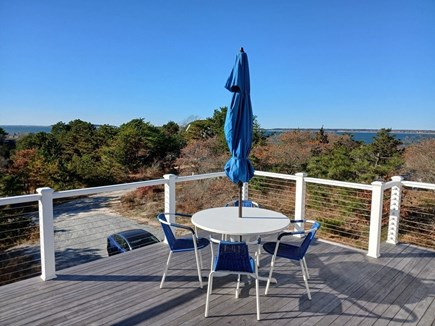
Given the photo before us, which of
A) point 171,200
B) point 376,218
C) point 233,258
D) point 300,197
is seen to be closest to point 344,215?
point 300,197

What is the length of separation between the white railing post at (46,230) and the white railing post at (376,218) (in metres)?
3.96

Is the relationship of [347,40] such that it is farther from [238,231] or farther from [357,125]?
[238,231]

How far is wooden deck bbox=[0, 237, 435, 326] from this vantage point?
8.47 ft

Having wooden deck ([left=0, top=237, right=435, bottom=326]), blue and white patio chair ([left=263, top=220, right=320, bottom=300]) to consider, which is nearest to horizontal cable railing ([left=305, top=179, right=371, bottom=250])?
wooden deck ([left=0, top=237, right=435, bottom=326])

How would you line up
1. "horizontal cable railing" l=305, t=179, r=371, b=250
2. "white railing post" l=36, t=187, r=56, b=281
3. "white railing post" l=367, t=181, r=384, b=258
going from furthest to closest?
"horizontal cable railing" l=305, t=179, r=371, b=250 < "white railing post" l=367, t=181, r=384, b=258 < "white railing post" l=36, t=187, r=56, b=281

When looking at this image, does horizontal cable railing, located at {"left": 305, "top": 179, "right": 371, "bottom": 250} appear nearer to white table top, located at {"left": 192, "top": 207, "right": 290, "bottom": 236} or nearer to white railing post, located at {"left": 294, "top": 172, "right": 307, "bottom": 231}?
white railing post, located at {"left": 294, "top": 172, "right": 307, "bottom": 231}

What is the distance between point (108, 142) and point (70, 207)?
6.39 meters

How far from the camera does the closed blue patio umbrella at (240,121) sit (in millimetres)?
3088

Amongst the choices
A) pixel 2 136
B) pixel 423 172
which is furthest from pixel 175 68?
pixel 2 136

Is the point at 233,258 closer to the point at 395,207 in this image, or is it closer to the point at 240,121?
the point at 240,121

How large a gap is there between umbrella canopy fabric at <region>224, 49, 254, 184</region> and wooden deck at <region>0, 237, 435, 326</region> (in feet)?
4.10

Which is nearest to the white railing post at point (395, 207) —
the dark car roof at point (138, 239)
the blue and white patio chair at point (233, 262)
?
the blue and white patio chair at point (233, 262)

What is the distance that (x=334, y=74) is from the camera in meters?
15.2

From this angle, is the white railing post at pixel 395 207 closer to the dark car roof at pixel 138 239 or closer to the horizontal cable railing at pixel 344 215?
the horizontal cable railing at pixel 344 215
